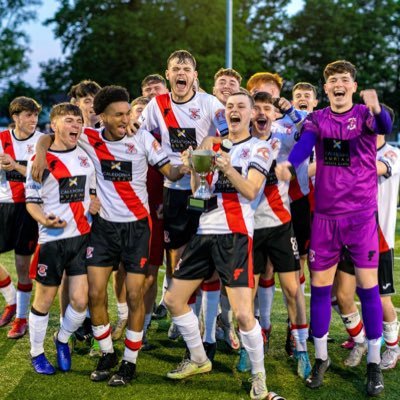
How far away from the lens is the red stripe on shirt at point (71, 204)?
186 inches

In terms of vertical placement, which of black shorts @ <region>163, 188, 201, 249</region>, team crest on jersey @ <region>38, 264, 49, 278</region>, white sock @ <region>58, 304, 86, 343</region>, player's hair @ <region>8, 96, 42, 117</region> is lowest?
white sock @ <region>58, 304, 86, 343</region>

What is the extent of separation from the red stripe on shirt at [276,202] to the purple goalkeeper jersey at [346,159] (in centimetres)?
35

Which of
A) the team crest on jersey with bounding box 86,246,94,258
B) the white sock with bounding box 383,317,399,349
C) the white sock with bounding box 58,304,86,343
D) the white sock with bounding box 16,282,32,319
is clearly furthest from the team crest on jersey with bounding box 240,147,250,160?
the white sock with bounding box 16,282,32,319

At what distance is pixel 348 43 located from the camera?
1502 inches

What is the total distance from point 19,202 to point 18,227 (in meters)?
0.25

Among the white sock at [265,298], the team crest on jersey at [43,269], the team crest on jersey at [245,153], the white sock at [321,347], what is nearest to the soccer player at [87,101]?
the team crest on jersey at [43,269]

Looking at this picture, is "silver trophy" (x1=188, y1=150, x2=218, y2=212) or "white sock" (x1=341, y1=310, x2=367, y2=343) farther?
"white sock" (x1=341, y1=310, x2=367, y2=343)

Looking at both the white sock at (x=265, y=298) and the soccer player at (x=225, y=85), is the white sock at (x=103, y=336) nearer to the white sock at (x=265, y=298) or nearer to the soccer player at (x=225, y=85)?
the white sock at (x=265, y=298)

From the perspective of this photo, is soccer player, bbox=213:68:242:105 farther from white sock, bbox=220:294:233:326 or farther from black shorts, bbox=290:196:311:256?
white sock, bbox=220:294:233:326

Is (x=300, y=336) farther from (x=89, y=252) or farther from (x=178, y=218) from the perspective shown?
(x=89, y=252)

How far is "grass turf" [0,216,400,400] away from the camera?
4.48 m

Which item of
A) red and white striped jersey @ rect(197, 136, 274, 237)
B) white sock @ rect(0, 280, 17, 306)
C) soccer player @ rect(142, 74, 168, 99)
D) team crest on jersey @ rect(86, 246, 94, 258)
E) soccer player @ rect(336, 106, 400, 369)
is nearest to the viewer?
red and white striped jersey @ rect(197, 136, 274, 237)

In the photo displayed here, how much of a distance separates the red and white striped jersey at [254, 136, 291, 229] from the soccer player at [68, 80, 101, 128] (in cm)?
195

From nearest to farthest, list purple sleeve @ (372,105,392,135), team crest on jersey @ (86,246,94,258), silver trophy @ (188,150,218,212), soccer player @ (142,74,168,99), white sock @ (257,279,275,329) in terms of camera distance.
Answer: silver trophy @ (188,150,218,212) → purple sleeve @ (372,105,392,135) → team crest on jersey @ (86,246,94,258) → white sock @ (257,279,275,329) → soccer player @ (142,74,168,99)
